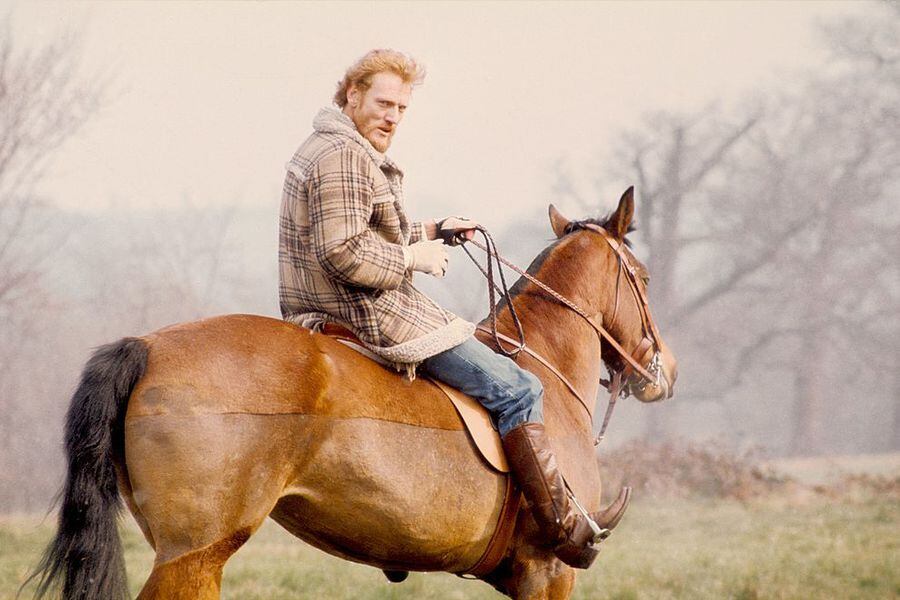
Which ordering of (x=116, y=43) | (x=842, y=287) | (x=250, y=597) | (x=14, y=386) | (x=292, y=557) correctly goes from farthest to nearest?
(x=842, y=287) → (x=116, y=43) → (x=14, y=386) → (x=292, y=557) → (x=250, y=597)

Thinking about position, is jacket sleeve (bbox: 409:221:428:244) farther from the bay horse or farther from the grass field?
the grass field

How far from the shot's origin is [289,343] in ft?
11.7

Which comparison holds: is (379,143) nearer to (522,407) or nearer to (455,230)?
(455,230)

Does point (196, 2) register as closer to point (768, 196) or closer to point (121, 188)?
point (121, 188)

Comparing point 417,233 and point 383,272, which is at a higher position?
point 417,233

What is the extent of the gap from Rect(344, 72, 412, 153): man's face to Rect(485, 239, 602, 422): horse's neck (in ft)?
4.08

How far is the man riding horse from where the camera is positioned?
12.2 ft

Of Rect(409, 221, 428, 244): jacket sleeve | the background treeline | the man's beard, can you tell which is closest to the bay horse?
Rect(409, 221, 428, 244): jacket sleeve

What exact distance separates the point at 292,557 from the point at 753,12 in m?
24.1

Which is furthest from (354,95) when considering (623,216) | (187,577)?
(187,577)

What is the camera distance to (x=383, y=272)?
3738 millimetres

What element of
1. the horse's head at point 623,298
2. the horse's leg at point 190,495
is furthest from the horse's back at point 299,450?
the horse's head at point 623,298

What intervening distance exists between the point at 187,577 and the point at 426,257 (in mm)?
1537

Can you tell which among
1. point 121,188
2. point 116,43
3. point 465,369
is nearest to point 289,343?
point 465,369
